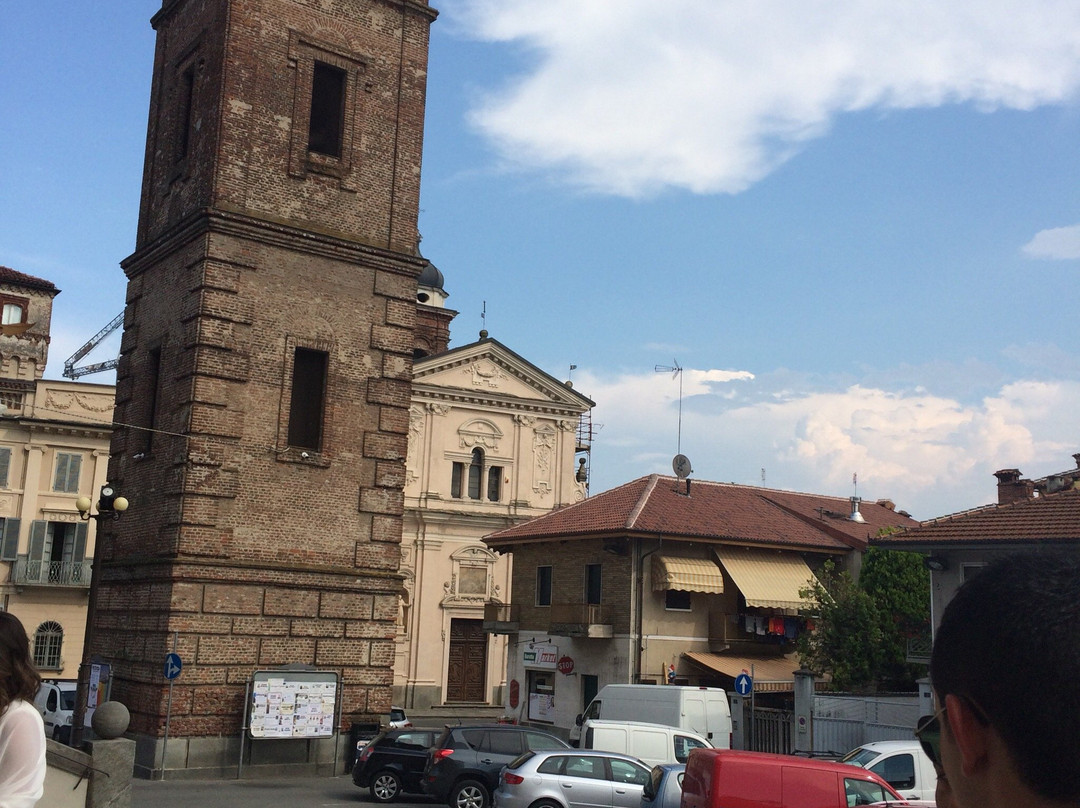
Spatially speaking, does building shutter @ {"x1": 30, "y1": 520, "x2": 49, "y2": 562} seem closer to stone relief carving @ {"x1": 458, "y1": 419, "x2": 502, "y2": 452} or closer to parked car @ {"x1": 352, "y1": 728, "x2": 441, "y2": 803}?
stone relief carving @ {"x1": 458, "y1": 419, "x2": 502, "y2": 452}

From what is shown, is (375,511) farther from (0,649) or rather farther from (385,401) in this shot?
(0,649)

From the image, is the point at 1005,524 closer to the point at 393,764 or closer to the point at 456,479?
the point at 393,764

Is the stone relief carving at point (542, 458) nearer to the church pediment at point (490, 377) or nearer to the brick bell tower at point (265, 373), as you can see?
the church pediment at point (490, 377)

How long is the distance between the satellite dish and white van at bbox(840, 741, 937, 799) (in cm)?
2091

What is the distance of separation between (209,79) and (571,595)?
65.7ft

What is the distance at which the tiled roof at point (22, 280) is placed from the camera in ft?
192

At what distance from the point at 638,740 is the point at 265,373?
11600mm

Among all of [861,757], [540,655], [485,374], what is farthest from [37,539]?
[861,757]

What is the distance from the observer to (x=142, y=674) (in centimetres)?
2430

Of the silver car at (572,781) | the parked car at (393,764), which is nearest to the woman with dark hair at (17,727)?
the silver car at (572,781)

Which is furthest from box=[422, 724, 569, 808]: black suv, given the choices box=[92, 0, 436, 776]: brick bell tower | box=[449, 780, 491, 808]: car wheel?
box=[92, 0, 436, 776]: brick bell tower

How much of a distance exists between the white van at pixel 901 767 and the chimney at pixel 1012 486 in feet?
53.4

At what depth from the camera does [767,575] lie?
37094 millimetres

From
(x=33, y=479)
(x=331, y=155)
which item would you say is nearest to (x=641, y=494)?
(x=331, y=155)
